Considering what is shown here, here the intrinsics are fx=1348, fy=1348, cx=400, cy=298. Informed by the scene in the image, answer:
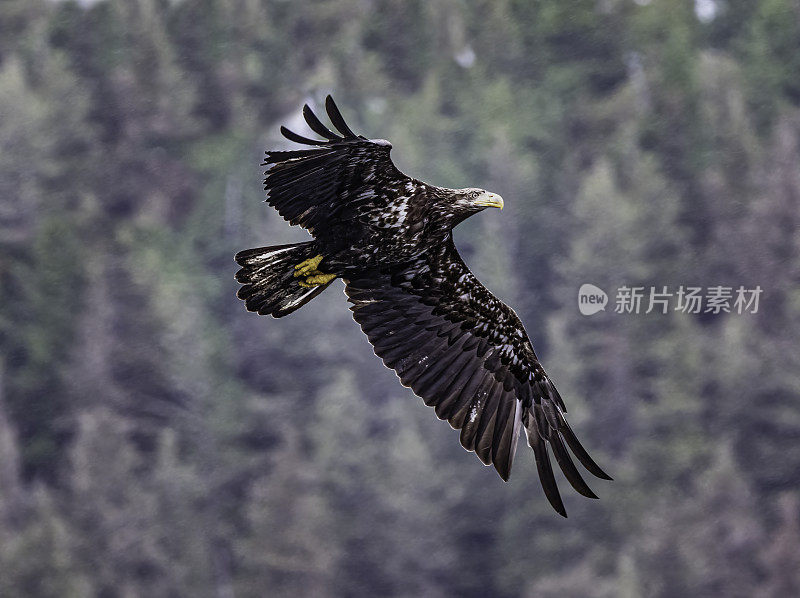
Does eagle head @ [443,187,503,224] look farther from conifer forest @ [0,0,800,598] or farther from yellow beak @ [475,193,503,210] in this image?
conifer forest @ [0,0,800,598]

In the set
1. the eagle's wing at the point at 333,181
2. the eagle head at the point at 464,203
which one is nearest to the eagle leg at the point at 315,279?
the eagle's wing at the point at 333,181

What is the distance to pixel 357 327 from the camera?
58.7m

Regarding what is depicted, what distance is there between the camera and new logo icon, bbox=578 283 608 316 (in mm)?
57438

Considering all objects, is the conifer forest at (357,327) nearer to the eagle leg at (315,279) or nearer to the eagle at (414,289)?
the eagle at (414,289)

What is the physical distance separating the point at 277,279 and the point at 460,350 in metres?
1.70

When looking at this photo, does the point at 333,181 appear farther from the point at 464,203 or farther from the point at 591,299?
the point at 591,299

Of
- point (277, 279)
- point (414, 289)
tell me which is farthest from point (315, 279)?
point (414, 289)

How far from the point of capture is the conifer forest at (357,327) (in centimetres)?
5112

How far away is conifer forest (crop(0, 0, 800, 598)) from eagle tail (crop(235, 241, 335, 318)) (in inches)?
1500

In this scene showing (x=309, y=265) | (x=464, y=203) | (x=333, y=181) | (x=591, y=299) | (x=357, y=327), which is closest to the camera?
(x=333, y=181)

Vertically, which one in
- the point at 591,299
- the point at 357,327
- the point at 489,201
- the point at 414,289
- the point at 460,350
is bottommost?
the point at 460,350

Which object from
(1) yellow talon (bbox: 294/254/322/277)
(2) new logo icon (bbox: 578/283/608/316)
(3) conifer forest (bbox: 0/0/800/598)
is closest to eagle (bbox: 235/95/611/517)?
(1) yellow talon (bbox: 294/254/322/277)

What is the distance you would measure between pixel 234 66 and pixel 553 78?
17.7m

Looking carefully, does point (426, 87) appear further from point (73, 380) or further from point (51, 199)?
point (73, 380)
